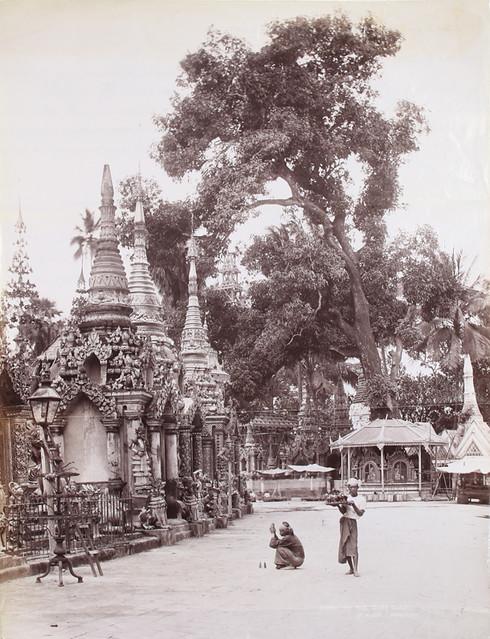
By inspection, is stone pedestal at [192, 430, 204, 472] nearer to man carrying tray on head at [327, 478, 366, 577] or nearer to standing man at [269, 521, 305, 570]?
standing man at [269, 521, 305, 570]

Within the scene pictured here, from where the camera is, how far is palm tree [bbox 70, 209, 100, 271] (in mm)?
13727

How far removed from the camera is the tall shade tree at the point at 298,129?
40.0 ft

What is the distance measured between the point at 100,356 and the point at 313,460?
1512cm

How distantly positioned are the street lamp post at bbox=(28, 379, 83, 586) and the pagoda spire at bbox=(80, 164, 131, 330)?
13.9ft

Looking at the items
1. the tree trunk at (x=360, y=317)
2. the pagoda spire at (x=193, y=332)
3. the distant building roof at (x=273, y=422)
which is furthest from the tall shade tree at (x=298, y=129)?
the distant building roof at (x=273, y=422)

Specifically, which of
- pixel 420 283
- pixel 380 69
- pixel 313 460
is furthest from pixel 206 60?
pixel 313 460

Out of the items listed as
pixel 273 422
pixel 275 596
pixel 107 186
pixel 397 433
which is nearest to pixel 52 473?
pixel 275 596

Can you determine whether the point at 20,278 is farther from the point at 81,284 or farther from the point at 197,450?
the point at 197,450

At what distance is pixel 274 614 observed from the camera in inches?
384

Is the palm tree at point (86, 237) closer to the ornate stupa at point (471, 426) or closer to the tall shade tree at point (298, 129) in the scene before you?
the tall shade tree at point (298, 129)

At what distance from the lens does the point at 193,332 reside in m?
21.4

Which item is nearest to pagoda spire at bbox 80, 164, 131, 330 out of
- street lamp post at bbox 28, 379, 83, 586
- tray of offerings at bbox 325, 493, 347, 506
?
street lamp post at bbox 28, 379, 83, 586

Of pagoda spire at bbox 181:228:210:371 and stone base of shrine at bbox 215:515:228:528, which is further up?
pagoda spire at bbox 181:228:210:371

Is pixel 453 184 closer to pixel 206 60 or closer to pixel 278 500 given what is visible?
pixel 206 60
